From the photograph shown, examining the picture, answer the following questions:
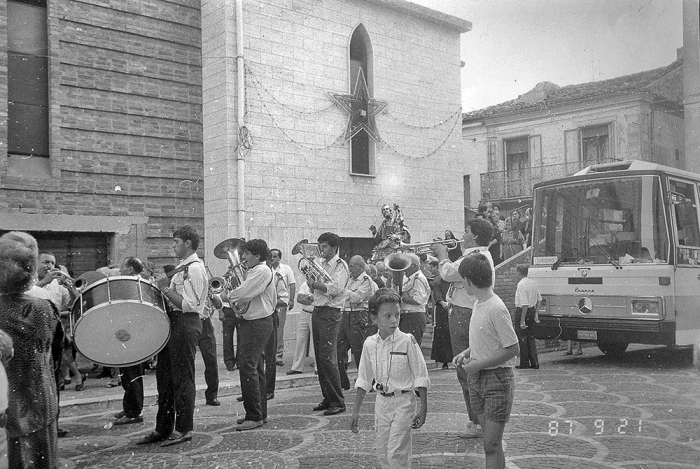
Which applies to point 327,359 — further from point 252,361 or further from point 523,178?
point 523,178

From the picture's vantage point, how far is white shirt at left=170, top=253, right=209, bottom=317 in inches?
241

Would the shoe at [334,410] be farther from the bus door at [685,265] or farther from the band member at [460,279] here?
the bus door at [685,265]

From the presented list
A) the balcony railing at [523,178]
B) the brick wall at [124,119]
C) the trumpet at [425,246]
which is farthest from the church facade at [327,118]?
the trumpet at [425,246]

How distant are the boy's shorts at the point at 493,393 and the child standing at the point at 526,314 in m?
5.89

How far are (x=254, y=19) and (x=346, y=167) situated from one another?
3.85 meters

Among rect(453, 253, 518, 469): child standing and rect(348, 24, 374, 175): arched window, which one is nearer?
rect(453, 253, 518, 469): child standing

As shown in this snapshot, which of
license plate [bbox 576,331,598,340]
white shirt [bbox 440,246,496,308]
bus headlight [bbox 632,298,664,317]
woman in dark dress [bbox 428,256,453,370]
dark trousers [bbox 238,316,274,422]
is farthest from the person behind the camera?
woman in dark dress [bbox 428,256,453,370]

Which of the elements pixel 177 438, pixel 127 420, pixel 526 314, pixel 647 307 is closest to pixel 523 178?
pixel 526 314

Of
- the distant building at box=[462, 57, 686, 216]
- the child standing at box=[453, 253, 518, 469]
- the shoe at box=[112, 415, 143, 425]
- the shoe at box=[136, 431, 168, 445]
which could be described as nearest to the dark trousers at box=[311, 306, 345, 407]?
the shoe at box=[136, 431, 168, 445]

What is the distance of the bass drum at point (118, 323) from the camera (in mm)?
5633

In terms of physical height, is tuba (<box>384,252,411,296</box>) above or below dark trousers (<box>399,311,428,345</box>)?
above

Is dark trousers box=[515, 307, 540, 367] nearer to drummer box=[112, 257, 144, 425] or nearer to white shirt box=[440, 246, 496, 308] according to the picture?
white shirt box=[440, 246, 496, 308]

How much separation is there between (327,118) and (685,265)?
8.44 metres

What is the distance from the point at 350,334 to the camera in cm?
883
